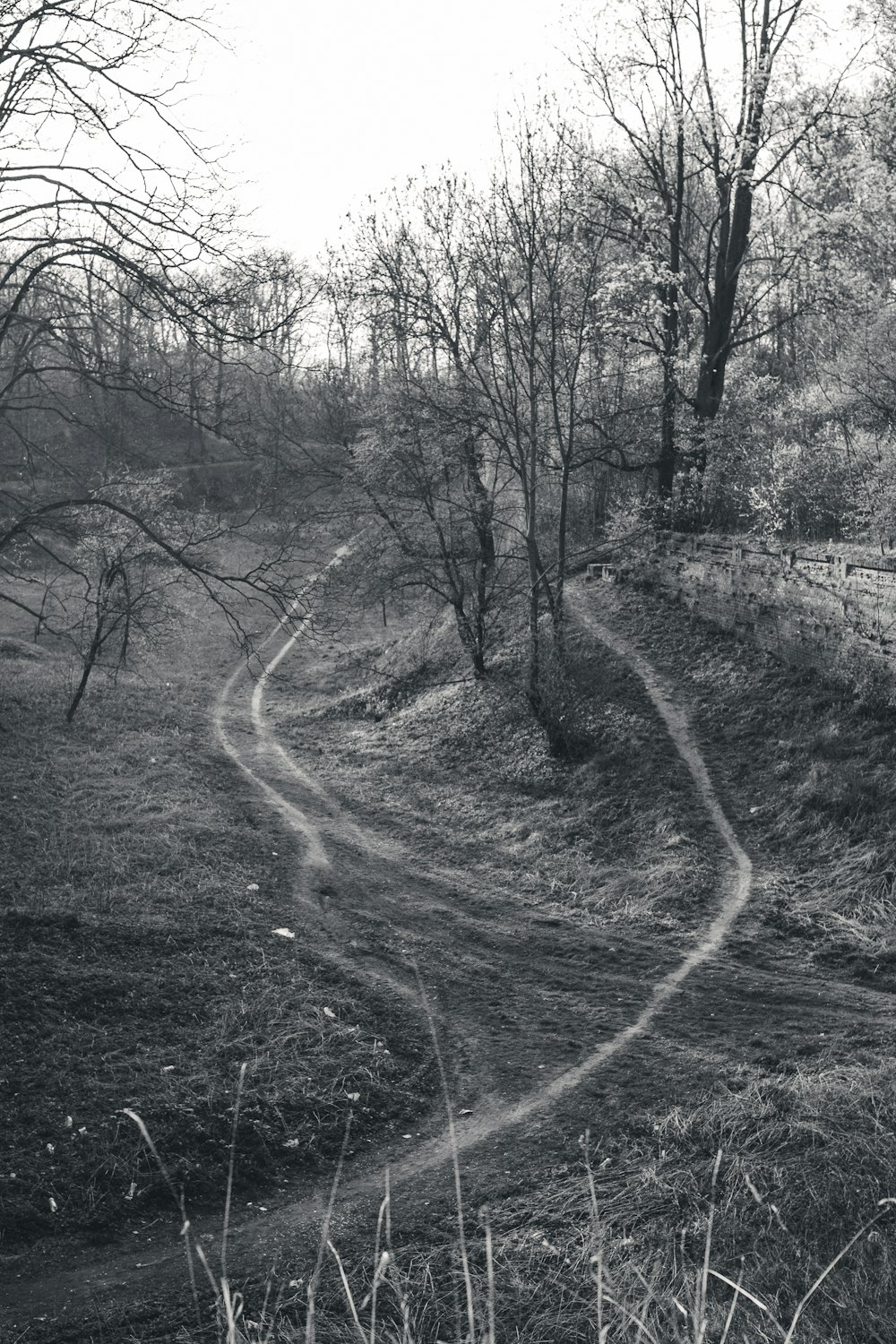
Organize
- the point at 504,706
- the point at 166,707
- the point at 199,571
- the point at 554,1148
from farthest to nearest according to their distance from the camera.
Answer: the point at 166,707 → the point at 504,706 → the point at 199,571 → the point at 554,1148

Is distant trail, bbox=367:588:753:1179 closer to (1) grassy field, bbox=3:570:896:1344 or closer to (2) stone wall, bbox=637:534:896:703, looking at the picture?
(1) grassy field, bbox=3:570:896:1344

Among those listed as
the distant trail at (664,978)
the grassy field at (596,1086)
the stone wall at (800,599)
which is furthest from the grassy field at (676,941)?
the stone wall at (800,599)

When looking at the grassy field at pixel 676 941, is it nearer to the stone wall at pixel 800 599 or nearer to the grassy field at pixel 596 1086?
the grassy field at pixel 596 1086

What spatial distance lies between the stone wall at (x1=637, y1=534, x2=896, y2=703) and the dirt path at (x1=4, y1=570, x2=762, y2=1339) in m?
2.38

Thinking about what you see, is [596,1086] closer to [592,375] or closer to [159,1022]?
[159,1022]

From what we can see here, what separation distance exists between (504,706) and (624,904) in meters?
7.91

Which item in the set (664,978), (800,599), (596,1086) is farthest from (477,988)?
(800,599)

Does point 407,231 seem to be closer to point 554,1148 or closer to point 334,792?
point 334,792

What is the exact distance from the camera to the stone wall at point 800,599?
1469 centimetres

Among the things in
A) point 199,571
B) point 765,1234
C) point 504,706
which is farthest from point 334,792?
point 765,1234

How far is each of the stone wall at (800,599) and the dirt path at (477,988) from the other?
2381 millimetres

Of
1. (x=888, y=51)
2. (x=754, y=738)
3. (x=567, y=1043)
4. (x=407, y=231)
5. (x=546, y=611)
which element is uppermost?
(x=888, y=51)

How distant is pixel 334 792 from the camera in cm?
1761

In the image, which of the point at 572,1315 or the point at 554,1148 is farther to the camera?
the point at 554,1148
